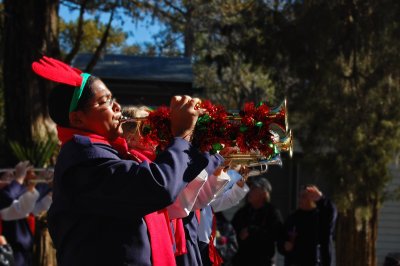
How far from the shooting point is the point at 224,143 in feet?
10.9

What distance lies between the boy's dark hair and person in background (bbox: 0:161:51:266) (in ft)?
15.4

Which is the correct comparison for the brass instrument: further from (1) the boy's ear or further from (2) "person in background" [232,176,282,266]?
(2) "person in background" [232,176,282,266]

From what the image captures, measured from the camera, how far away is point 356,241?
31.9 feet

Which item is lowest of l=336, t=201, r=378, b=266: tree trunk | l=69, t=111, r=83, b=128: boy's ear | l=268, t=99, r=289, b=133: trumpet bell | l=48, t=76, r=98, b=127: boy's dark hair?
l=336, t=201, r=378, b=266: tree trunk

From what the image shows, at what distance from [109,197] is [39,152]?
6240 mm

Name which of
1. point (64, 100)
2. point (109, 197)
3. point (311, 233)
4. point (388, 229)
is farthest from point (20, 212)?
point (388, 229)

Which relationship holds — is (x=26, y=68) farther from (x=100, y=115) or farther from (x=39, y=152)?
(x=100, y=115)

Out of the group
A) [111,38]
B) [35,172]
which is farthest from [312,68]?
[111,38]

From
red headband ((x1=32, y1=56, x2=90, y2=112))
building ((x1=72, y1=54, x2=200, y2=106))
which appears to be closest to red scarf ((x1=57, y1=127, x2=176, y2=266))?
red headband ((x1=32, y1=56, x2=90, y2=112))

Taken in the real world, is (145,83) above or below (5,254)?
above

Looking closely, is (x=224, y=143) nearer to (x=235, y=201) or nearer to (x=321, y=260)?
(x=235, y=201)

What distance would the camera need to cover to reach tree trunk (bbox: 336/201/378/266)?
9.69 metres

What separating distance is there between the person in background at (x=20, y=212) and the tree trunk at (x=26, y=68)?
1.05 m

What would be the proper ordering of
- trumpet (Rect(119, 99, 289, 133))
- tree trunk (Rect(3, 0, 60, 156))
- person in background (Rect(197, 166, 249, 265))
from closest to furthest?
1. trumpet (Rect(119, 99, 289, 133))
2. person in background (Rect(197, 166, 249, 265))
3. tree trunk (Rect(3, 0, 60, 156))
